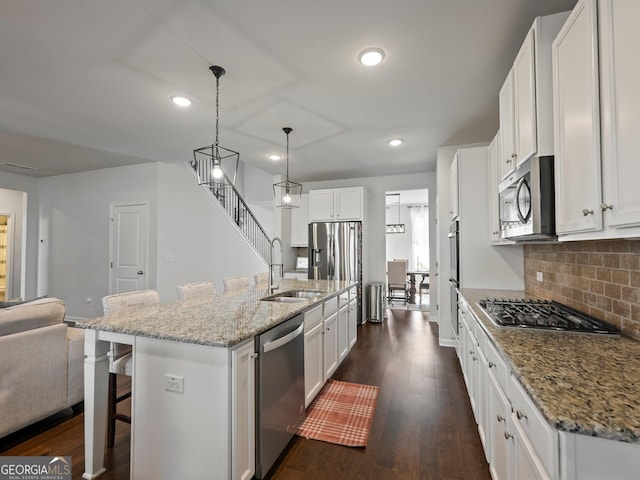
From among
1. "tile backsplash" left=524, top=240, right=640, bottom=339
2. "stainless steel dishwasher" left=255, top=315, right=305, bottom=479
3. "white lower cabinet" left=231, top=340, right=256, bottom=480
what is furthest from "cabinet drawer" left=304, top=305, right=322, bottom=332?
"tile backsplash" left=524, top=240, right=640, bottom=339

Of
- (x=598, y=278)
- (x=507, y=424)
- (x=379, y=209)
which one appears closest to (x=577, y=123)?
(x=598, y=278)

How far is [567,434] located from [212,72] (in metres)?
2.87

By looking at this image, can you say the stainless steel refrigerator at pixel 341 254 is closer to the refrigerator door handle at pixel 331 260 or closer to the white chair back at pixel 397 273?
the refrigerator door handle at pixel 331 260

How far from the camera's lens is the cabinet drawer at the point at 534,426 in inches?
32.9

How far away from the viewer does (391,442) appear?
2.09 meters

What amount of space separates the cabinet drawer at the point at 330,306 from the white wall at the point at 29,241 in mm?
6482

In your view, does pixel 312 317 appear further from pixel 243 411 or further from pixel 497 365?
pixel 497 365

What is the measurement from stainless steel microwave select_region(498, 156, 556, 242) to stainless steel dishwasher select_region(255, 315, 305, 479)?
1.52 meters

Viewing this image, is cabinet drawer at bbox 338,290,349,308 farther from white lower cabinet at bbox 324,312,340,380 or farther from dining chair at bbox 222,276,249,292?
dining chair at bbox 222,276,249,292

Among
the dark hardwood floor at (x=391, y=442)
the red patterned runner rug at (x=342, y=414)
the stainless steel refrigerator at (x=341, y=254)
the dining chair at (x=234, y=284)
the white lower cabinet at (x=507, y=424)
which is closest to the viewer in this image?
the white lower cabinet at (x=507, y=424)

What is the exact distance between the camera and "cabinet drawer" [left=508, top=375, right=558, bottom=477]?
84 centimetres

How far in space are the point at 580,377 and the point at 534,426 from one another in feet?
0.79

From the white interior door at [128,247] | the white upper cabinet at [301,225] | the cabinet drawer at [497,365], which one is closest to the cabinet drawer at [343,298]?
the cabinet drawer at [497,365]

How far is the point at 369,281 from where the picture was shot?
571 centimetres
